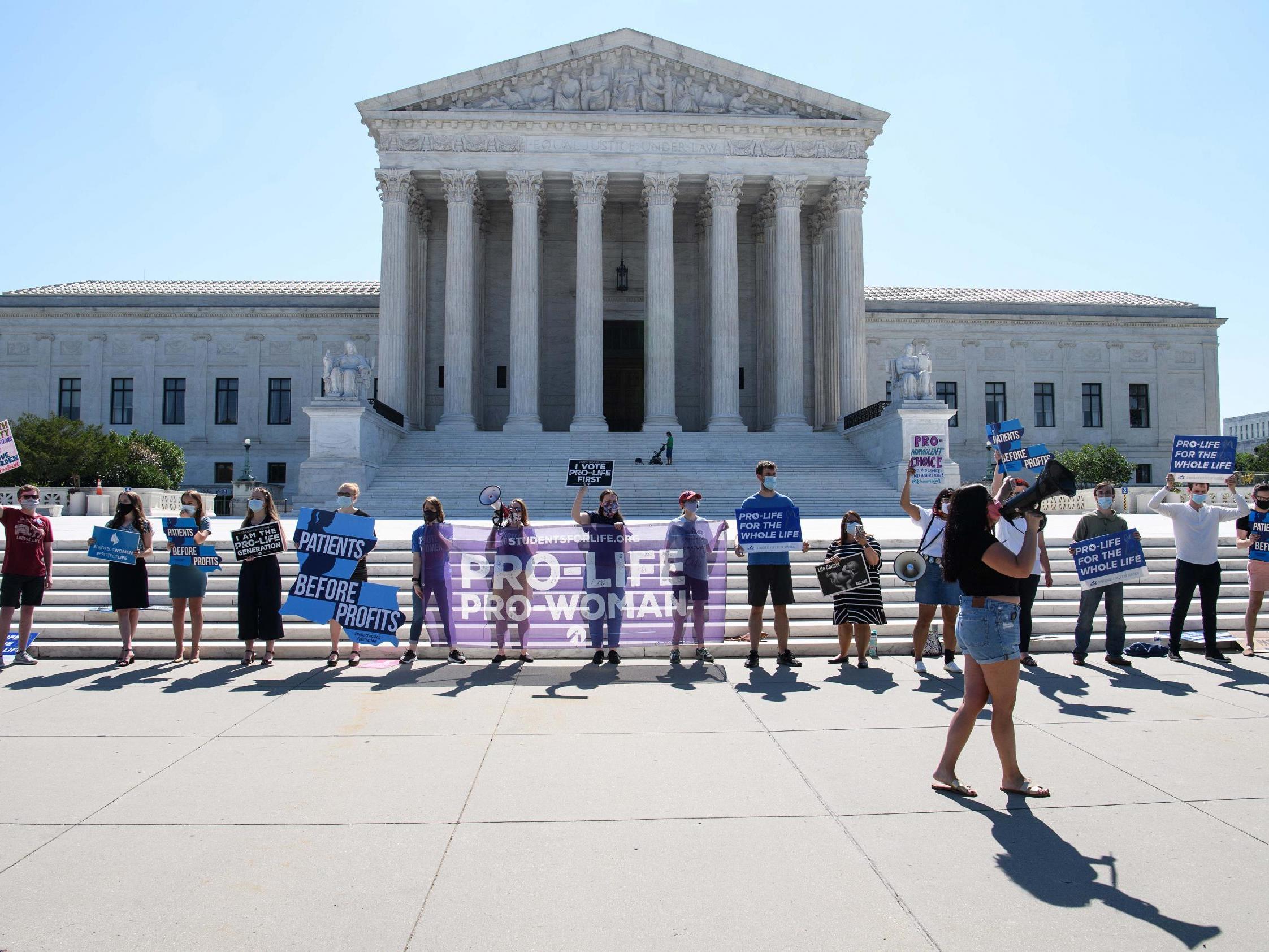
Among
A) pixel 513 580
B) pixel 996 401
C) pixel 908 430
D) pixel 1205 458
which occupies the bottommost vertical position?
pixel 513 580

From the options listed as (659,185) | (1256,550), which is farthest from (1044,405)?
(1256,550)

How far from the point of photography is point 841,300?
37469 mm

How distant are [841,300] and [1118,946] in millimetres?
35400

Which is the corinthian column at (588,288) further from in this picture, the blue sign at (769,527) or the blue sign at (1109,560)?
the blue sign at (1109,560)

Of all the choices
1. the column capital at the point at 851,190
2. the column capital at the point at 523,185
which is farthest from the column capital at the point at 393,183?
the column capital at the point at 851,190

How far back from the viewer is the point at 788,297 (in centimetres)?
3672

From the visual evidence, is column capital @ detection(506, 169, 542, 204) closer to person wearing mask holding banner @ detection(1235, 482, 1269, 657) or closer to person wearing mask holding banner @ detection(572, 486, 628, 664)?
person wearing mask holding banner @ detection(572, 486, 628, 664)

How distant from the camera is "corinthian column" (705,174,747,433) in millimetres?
36094

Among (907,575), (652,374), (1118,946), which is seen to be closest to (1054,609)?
(907,575)

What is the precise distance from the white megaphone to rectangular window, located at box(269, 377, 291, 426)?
42.8 meters

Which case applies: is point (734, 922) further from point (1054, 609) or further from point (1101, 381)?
point (1101, 381)

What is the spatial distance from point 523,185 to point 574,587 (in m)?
28.7

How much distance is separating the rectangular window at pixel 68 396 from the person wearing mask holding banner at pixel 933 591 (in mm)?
49934

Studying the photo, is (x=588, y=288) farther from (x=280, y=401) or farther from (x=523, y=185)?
(x=280, y=401)
